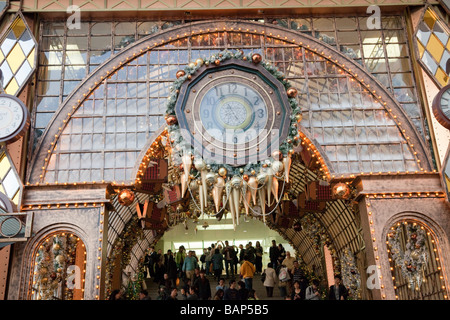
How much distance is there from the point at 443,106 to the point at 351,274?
9.00m

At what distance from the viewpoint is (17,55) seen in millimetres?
16891

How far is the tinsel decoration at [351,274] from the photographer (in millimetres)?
21375

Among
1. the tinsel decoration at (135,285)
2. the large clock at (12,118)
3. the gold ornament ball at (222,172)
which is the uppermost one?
the large clock at (12,118)

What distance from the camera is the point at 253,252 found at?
25.4m

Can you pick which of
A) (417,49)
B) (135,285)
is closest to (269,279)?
(135,285)

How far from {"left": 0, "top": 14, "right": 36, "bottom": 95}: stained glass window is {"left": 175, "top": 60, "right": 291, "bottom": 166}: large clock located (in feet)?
17.1

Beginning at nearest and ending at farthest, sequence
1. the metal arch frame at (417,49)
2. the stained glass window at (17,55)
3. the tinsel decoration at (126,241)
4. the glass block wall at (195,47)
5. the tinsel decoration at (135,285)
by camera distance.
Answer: the stained glass window at (17,55) → the metal arch frame at (417,49) → the glass block wall at (195,47) → the tinsel decoration at (126,241) → the tinsel decoration at (135,285)

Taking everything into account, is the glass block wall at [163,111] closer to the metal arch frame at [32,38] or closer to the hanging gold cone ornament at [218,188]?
the metal arch frame at [32,38]

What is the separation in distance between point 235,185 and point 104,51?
6.71 metres

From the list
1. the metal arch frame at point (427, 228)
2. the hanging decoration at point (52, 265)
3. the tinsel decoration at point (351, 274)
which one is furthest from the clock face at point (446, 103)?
the hanging decoration at point (52, 265)

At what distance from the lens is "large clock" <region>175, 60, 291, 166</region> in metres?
15.0

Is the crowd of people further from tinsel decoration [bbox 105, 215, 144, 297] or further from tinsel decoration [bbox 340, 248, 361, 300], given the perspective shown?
tinsel decoration [bbox 105, 215, 144, 297]

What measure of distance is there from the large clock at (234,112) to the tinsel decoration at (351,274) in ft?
30.3
